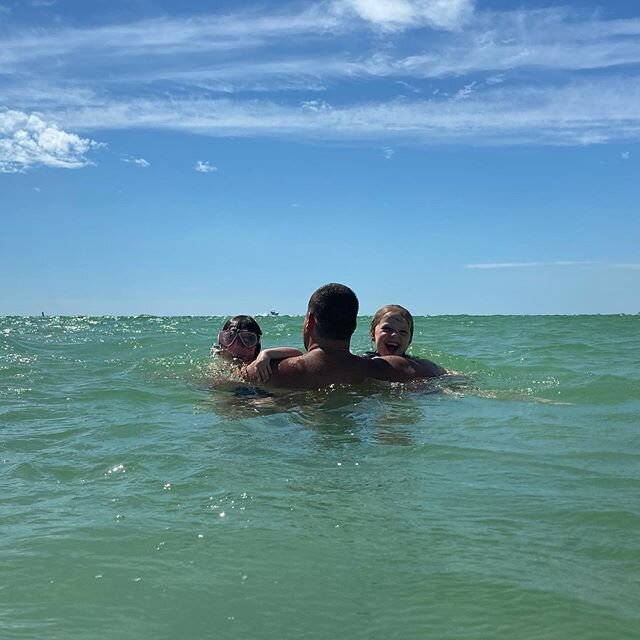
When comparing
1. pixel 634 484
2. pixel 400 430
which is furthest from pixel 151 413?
pixel 634 484

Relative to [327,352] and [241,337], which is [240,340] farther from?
[327,352]

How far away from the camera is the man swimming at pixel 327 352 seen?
243 inches

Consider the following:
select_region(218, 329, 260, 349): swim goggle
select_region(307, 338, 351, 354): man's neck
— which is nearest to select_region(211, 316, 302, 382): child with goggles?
select_region(218, 329, 260, 349): swim goggle

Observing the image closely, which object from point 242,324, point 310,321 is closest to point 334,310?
point 310,321

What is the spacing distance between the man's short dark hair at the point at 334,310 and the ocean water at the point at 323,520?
548 millimetres

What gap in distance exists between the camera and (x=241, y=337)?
7.46 meters

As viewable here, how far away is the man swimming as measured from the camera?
6164 millimetres

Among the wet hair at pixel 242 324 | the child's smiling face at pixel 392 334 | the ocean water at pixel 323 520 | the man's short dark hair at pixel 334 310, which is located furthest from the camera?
the wet hair at pixel 242 324

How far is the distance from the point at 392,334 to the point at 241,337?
5.11 feet

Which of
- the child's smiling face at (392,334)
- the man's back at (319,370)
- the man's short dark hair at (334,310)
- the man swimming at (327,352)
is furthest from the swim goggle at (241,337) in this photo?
the man's short dark hair at (334,310)

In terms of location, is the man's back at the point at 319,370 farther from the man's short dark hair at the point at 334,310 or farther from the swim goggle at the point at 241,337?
the swim goggle at the point at 241,337

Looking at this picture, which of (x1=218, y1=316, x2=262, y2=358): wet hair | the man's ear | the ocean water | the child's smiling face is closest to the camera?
the ocean water

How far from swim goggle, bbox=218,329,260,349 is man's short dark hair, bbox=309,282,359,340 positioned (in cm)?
139

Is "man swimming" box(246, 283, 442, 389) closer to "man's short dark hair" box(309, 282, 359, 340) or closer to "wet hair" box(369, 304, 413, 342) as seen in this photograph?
"man's short dark hair" box(309, 282, 359, 340)
